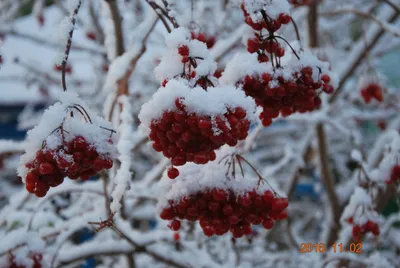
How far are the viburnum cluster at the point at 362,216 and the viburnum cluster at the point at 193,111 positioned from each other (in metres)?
1.15

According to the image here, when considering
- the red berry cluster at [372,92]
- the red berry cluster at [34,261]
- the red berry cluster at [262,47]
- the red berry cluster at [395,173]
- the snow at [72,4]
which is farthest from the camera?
the red berry cluster at [372,92]

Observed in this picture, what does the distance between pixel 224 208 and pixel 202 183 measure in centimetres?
11

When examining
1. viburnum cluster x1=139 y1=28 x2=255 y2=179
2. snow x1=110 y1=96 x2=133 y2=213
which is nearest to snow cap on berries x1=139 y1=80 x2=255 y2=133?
viburnum cluster x1=139 y1=28 x2=255 y2=179

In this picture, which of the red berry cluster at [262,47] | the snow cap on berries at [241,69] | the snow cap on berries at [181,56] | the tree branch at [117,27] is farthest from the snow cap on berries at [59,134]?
the tree branch at [117,27]

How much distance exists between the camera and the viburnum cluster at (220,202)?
1.14 meters

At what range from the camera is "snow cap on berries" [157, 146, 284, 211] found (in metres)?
1.16

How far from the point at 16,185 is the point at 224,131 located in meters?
6.46

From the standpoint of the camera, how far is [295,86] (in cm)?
108

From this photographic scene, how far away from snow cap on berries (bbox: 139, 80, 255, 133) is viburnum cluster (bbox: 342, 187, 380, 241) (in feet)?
3.85

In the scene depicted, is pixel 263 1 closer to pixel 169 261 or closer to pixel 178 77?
pixel 178 77

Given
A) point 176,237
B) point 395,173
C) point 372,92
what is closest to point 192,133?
point 395,173

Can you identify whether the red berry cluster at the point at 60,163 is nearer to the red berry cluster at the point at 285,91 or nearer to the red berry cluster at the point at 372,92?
the red berry cluster at the point at 285,91

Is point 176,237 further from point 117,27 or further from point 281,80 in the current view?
point 281,80

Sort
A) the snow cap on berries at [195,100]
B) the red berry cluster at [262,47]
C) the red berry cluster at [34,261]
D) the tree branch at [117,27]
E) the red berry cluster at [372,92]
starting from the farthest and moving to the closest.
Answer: the red berry cluster at [372,92] < the tree branch at [117,27] < the red berry cluster at [34,261] < the red berry cluster at [262,47] < the snow cap on berries at [195,100]
